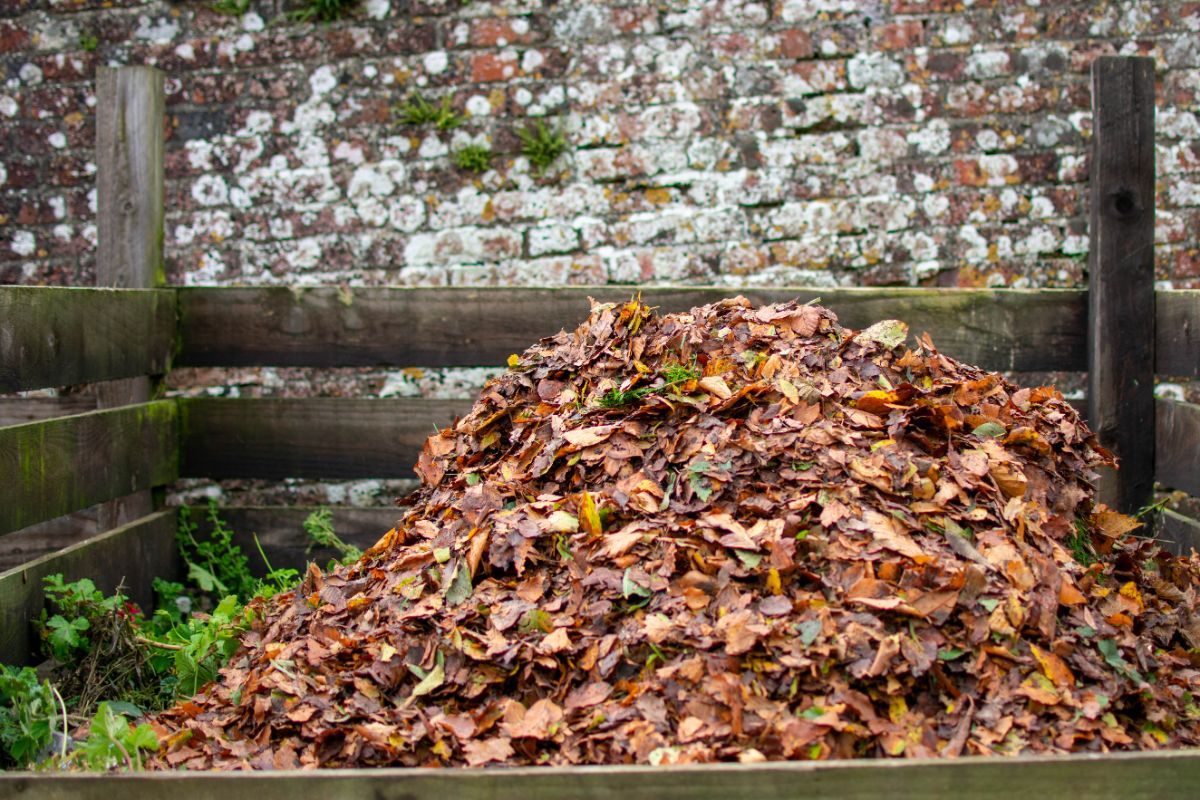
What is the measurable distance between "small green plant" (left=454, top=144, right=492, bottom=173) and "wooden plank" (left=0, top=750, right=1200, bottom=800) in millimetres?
3613

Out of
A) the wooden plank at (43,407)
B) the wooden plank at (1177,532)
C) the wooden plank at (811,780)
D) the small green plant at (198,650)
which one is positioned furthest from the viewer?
the wooden plank at (43,407)

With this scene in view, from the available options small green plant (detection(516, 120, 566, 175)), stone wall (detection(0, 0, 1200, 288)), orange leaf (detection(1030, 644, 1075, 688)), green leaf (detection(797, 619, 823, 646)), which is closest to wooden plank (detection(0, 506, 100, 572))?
stone wall (detection(0, 0, 1200, 288))

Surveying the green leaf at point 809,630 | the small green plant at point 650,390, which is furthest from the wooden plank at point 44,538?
the green leaf at point 809,630

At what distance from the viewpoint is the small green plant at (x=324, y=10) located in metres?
4.61

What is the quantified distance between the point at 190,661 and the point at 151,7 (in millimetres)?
3671

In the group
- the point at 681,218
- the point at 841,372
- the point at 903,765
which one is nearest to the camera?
the point at 903,765

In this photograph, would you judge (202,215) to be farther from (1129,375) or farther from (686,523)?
(1129,375)

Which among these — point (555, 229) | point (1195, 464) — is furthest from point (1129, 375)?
point (555, 229)

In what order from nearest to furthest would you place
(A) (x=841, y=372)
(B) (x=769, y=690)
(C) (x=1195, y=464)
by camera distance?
1. (B) (x=769, y=690)
2. (A) (x=841, y=372)
3. (C) (x=1195, y=464)

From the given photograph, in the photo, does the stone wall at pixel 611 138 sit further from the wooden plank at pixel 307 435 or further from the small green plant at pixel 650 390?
the small green plant at pixel 650 390

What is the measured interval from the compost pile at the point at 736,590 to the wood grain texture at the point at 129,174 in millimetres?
1494

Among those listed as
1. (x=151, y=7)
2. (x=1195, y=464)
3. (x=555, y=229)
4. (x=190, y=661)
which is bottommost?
(x=190, y=661)

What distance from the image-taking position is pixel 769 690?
162 cm

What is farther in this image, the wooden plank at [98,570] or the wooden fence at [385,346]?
the wooden fence at [385,346]
